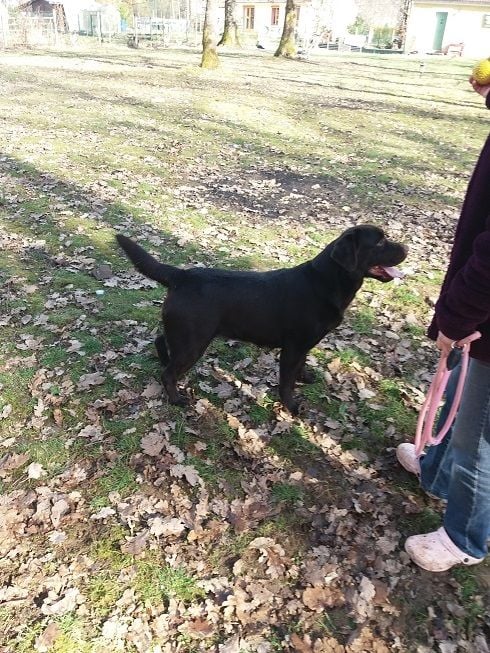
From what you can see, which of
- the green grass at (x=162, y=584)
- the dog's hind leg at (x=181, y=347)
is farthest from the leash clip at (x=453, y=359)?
the green grass at (x=162, y=584)

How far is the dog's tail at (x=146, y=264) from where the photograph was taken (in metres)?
3.56

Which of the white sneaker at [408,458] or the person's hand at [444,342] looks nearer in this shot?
the person's hand at [444,342]

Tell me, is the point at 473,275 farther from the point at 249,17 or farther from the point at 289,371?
the point at 249,17

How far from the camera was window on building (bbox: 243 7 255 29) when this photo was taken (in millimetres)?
66062

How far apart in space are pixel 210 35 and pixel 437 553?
800 inches

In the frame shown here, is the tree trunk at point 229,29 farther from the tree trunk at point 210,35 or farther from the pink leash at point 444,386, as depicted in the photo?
the pink leash at point 444,386

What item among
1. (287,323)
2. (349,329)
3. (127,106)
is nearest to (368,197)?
(349,329)

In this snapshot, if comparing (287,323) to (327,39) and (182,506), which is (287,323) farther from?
(327,39)

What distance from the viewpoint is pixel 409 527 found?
3.10 m

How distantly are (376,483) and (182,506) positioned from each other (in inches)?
50.9

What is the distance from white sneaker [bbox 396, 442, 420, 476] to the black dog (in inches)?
37.2

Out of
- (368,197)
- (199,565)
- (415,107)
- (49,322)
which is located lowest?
(199,565)

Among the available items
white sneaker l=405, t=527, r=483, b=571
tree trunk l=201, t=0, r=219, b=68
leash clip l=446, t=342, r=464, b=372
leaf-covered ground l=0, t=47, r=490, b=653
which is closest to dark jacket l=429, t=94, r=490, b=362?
leash clip l=446, t=342, r=464, b=372

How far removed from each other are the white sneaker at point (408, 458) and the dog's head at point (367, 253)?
1202 millimetres
